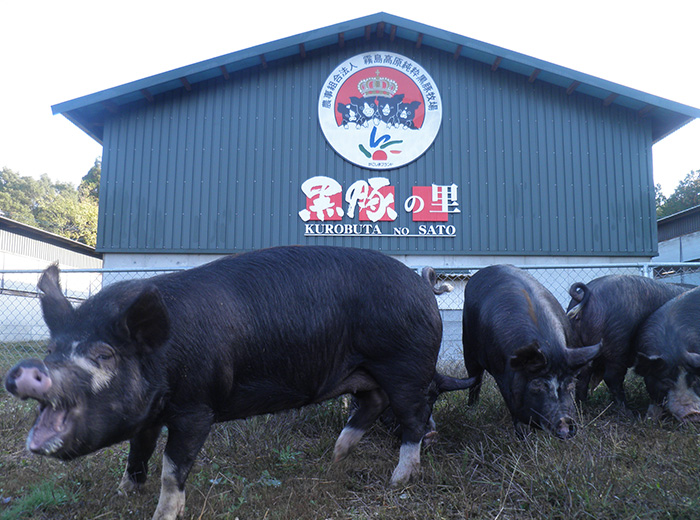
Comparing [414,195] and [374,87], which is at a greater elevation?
[374,87]

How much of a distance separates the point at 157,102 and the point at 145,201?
2129mm

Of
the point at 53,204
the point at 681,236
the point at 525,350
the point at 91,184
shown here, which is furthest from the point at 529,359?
the point at 91,184

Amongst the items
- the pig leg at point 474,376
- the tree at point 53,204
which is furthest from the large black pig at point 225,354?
the tree at point 53,204

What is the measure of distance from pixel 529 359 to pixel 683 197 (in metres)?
36.9

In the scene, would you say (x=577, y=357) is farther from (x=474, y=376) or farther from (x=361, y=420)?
(x=361, y=420)

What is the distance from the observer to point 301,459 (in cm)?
376

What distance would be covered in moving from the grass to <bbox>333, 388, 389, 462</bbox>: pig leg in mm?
118

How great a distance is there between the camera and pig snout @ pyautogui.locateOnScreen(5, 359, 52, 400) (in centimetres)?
223

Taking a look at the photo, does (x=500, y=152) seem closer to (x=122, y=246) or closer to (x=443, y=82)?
(x=443, y=82)

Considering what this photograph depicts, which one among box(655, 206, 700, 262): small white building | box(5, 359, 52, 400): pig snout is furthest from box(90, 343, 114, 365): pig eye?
box(655, 206, 700, 262): small white building

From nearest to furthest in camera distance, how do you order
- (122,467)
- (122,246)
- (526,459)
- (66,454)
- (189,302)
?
(66,454), (189,302), (526,459), (122,467), (122,246)

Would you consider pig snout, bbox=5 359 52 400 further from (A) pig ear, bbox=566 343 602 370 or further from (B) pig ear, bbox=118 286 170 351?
(A) pig ear, bbox=566 343 602 370

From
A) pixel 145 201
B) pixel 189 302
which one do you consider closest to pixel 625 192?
pixel 145 201

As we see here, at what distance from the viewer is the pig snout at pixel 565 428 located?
367 centimetres
